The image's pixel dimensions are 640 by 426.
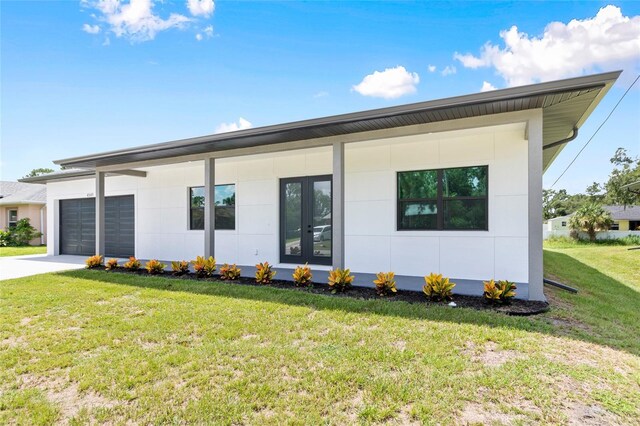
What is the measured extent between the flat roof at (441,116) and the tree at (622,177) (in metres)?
29.0

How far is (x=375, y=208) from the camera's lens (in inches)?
300

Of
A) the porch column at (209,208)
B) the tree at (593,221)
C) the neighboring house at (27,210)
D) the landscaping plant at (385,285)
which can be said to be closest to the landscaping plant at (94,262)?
the porch column at (209,208)

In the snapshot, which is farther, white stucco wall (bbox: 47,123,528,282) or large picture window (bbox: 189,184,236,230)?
large picture window (bbox: 189,184,236,230)

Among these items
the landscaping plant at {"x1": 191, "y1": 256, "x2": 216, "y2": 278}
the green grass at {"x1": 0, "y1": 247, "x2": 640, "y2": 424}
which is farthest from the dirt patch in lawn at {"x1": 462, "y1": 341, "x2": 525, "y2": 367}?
the landscaping plant at {"x1": 191, "y1": 256, "x2": 216, "y2": 278}

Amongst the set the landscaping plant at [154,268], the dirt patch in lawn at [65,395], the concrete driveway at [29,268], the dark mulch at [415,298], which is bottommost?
the dirt patch in lawn at [65,395]

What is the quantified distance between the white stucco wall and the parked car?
590 millimetres

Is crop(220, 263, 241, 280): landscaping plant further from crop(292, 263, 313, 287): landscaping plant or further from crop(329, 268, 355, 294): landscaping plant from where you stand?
crop(329, 268, 355, 294): landscaping plant

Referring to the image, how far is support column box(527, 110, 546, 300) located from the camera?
4.84 metres

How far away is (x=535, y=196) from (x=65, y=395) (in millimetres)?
5790

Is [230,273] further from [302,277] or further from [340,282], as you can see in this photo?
[340,282]

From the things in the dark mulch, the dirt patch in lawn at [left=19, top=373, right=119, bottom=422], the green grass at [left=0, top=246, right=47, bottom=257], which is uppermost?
the dark mulch

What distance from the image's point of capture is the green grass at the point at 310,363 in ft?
7.99

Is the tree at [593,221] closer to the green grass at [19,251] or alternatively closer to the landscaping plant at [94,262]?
the landscaping plant at [94,262]

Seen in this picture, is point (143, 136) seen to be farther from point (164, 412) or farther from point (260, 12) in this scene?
point (164, 412)
